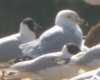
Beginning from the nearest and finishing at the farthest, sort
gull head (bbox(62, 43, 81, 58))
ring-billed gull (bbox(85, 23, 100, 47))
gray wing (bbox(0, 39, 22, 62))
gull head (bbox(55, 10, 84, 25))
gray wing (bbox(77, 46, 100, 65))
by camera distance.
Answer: gray wing (bbox(77, 46, 100, 65)) < gull head (bbox(62, 43, 81, 58)) < gray wing (bbox(0, 39, 22, 62)) < gull head (bbox(55, 10, 84, 25)) < ring-billed gull (bbox(85, 23, 100, 47))

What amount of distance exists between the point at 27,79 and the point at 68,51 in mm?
828

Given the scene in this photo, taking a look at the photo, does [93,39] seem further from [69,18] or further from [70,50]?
[70,50]

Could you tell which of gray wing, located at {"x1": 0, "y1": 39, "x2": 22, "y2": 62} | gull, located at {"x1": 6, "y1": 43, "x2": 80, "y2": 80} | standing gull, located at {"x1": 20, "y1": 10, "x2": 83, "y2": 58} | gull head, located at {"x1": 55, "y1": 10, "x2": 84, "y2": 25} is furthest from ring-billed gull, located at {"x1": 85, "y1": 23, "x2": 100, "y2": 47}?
gull, located at {"x1": 6, "y1": 43, "x2": 80, "y2": 80}

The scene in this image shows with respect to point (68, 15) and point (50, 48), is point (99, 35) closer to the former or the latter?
point (68, 15)

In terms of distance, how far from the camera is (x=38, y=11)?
25281 millimetres

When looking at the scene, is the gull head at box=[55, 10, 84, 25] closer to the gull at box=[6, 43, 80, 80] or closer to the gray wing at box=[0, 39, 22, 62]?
the gray wing at box=[0, 39, 22, 62]

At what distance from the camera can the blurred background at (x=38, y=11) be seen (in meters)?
22.4

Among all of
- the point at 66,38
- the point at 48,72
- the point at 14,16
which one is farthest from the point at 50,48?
the point at 14,16

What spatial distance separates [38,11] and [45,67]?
49.5 ft

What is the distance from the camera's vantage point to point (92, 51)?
33.4 feet

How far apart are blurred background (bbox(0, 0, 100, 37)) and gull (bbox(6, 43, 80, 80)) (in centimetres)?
1022

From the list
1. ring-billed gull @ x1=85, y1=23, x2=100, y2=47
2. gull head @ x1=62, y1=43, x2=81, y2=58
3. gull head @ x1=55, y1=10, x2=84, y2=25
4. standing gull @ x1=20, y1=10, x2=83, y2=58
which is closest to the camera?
gull head @ x1=62, y1=43, x2=81, y2=58

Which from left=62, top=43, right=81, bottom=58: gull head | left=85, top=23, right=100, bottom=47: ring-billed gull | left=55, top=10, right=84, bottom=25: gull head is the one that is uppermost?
left=55, top=10, right=84, bottom=25: gull head

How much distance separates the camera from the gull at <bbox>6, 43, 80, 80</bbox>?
10.2 metres
